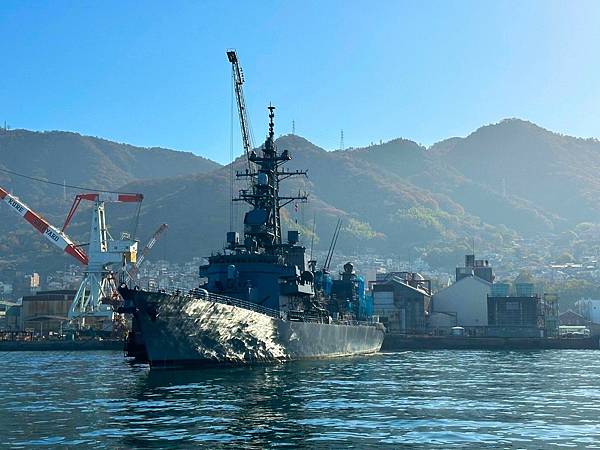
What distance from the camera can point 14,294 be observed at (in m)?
195

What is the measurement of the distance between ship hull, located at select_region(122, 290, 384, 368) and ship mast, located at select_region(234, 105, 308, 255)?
9317 millimetres

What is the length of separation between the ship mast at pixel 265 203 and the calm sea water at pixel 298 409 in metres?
11.0

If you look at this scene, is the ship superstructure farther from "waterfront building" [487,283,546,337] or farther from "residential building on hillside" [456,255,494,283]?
"residential building on hillside" [456,255,494,283]

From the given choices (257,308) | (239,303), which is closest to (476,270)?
(257,308)

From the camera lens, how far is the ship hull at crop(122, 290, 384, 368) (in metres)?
35.4

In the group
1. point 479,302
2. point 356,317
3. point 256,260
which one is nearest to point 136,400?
point 256,260

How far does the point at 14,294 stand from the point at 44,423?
183694mm

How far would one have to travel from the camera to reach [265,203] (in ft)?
171

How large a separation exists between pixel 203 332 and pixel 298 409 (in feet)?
38.8

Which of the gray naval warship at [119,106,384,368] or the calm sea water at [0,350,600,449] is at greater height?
the gray naval warship at [119,106,384,368]

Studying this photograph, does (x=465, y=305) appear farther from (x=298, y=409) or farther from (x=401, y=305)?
(x=298, y=409)

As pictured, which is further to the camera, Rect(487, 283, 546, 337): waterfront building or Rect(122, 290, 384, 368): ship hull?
Rect(487, 283, 546, 337): waterfront building

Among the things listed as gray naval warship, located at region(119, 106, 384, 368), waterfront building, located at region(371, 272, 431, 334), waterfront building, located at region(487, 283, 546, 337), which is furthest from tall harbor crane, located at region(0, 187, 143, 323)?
waterfront building, located at region(487, 283, 546, 337)

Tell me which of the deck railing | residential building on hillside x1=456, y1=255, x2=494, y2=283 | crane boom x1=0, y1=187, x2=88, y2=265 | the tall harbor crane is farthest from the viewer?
residential building on hillside x1=456, y1=255, x2=494, y2=283
